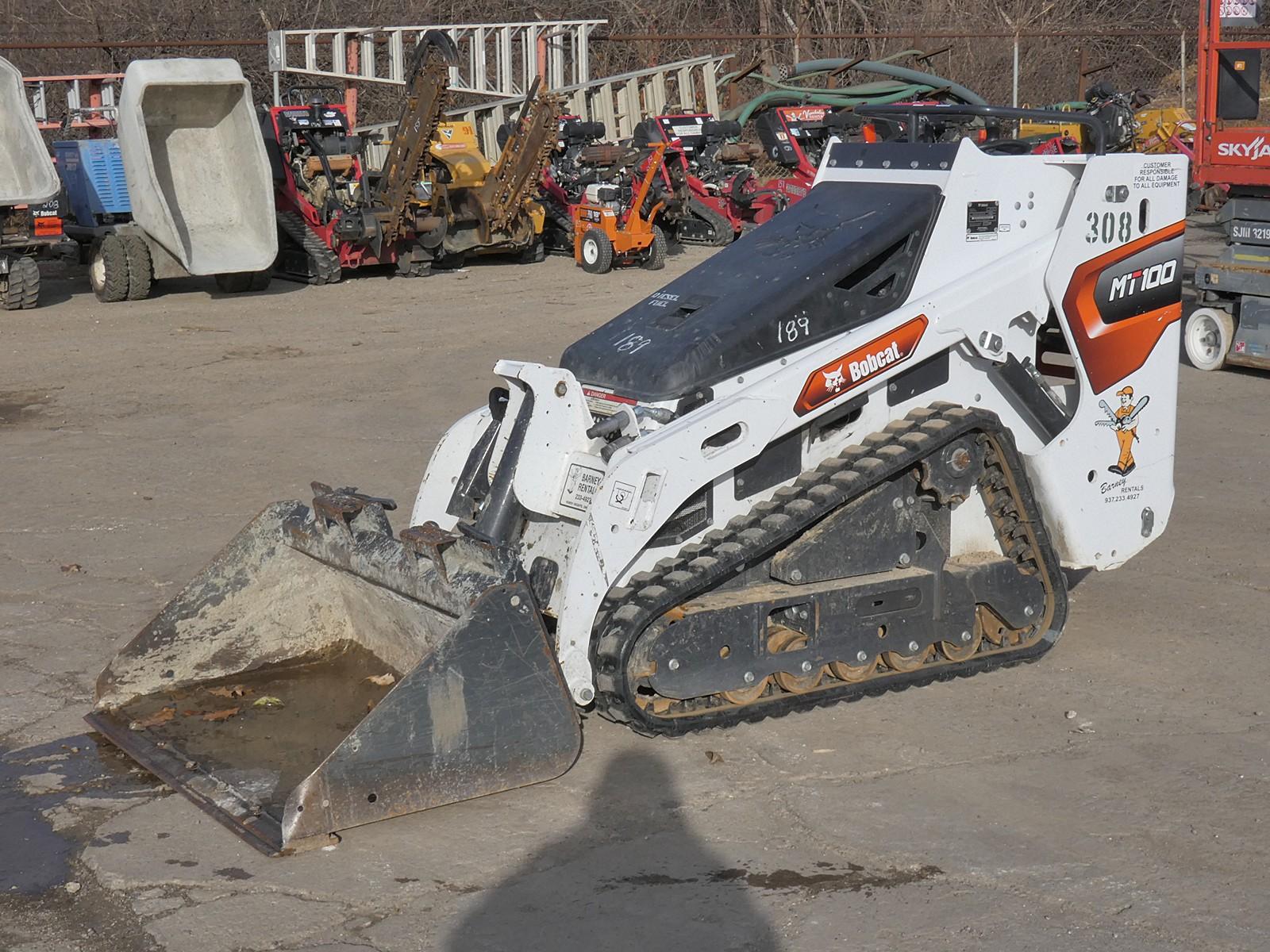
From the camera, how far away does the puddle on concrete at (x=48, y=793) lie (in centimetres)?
421

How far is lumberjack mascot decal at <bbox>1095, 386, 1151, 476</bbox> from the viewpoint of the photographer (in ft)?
18.9

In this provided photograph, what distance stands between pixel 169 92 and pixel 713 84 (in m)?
10.4

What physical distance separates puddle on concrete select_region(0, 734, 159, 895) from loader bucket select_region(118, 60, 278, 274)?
10.3m

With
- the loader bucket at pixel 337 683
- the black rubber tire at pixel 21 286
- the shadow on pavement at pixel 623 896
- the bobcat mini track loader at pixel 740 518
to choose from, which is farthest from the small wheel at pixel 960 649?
the black rubber tire at pixel 21 286

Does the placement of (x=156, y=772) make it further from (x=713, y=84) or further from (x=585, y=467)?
(x=713, y=84)

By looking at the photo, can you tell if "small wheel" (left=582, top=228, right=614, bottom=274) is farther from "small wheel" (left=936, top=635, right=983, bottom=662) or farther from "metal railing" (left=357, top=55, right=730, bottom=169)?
"small wheel" (left=936, top=635, right=983, bottom=662)

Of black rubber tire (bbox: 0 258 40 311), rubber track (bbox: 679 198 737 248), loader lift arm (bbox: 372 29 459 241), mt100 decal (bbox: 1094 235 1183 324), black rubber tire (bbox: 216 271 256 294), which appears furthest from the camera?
rubber track (bbox: 679 198 737 248)

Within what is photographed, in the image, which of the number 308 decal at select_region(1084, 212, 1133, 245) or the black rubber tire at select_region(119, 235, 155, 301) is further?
the black rubber tire at select_region(119, 235, 155, 301)

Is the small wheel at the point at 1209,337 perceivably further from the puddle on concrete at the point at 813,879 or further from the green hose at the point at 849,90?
the green hose at the point at 849,90

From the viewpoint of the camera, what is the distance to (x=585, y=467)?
196 inches

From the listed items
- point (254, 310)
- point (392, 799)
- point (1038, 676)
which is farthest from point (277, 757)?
point (254, 310)

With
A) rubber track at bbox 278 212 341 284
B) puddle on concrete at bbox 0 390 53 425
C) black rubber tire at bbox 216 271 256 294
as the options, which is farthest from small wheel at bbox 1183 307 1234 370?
black rubber tire at bbox 216 271 256 294

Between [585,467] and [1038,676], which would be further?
[1038,676]

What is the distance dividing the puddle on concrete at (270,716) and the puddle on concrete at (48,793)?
0.58 ft
